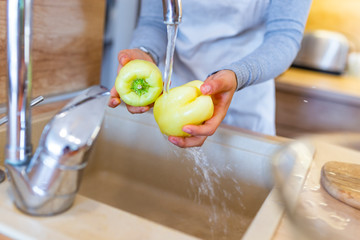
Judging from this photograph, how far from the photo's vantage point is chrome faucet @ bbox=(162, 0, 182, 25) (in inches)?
18.6

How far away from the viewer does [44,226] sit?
404mm

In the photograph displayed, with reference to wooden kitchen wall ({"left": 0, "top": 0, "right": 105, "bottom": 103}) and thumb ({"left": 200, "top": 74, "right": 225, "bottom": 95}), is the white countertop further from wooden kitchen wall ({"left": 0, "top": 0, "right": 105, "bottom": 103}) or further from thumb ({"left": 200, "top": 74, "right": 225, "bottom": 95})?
wooden kitchen wall ({"left": 0, "top": 0, "right": 105, "bottom": 103})

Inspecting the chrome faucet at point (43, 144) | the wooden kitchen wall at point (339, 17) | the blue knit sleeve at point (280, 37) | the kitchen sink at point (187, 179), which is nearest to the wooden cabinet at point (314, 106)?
the wooden kitchen wall at point (339, 17)

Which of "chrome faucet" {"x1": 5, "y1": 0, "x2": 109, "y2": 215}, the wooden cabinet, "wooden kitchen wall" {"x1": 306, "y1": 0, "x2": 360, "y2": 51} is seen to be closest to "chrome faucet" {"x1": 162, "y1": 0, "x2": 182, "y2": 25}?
"chrome faucet" {"x1": 5, "y1": 0, "x2": 109, "y2": 215}

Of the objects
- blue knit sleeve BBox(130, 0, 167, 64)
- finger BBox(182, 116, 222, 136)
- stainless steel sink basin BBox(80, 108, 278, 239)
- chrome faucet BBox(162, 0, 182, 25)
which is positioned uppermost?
chrome faucet BBox(162, 0, 182, 25)

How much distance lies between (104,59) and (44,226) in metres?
0.96

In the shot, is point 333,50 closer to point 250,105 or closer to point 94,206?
point 250,105

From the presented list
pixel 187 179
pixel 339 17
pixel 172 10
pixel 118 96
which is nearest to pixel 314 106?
pixel 339 17

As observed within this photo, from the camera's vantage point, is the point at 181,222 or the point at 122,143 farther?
the point at 122,143

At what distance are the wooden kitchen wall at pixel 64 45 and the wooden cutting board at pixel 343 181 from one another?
64 centimetres

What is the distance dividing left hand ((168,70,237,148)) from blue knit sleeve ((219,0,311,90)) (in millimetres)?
116

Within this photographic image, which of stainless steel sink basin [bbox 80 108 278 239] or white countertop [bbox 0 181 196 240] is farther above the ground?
white countertop [bbox 0 181 196 240]

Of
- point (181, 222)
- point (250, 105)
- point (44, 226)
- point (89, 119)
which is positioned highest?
point (89, 119)

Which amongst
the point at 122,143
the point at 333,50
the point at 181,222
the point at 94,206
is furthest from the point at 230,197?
the point at 333,50
